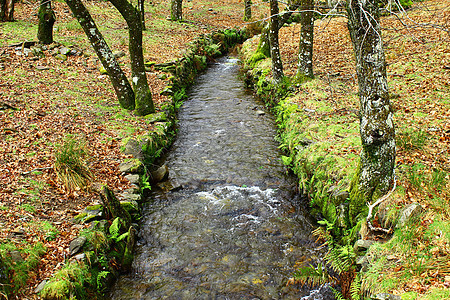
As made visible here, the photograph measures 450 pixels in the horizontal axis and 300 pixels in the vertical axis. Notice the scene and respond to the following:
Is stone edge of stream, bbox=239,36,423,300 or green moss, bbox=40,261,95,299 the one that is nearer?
green moss, bbox=40,261,95,299

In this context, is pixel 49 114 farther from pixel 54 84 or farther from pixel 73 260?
pixel 73 260

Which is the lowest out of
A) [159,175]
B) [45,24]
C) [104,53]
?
[159,175]

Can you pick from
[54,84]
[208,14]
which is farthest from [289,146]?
[208,14]

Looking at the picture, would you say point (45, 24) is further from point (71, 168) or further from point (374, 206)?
point (374, 206)

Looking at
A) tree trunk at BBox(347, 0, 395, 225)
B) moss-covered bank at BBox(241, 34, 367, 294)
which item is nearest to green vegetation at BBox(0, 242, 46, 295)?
moss-covered bank at BBox(241, 34, 367, 294)

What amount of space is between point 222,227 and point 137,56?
609 centimetres

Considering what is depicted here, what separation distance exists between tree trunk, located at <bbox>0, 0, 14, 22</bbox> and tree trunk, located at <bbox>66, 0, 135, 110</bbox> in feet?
30.9

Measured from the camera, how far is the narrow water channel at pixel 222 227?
487 cm

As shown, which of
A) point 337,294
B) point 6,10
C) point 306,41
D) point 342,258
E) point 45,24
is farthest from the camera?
point 6,10

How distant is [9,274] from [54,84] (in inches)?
316

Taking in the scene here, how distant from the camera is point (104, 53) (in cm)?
917

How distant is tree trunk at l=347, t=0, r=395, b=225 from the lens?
4305 mm

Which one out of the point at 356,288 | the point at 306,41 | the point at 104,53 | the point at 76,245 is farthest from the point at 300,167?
the point at 104,53

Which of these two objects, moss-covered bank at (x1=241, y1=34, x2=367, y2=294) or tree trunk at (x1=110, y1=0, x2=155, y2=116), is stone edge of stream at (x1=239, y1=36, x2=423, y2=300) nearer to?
moss-covered bank at (x1=241, y1=34, x2=367, y2=294)
